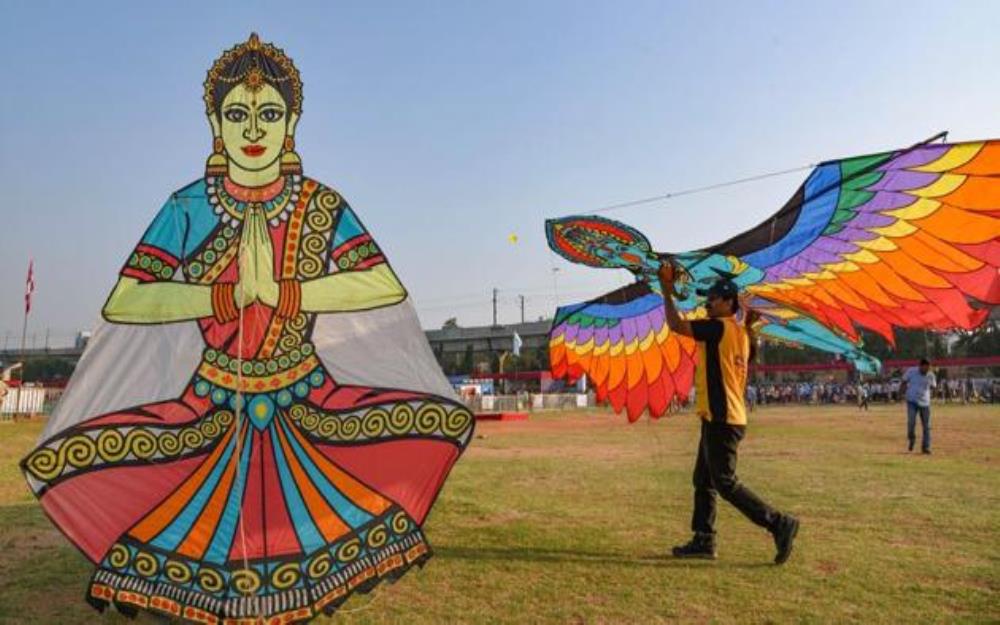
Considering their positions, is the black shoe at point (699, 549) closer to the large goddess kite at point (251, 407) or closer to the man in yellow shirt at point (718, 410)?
the man in yellow shirt at point (718, 410)

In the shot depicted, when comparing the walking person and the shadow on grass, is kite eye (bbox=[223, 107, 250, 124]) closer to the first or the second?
the shadow on grass

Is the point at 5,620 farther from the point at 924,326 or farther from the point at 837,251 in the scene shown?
the point at 924,326

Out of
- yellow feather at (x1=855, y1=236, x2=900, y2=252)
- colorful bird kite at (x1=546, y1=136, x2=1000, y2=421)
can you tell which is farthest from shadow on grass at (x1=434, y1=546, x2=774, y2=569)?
yellow feather at (x1=855, y1=236, x2=900, y2=252)

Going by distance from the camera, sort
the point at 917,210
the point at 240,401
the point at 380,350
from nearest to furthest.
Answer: the point at 240,401, the point at 380,350, the point at 917,210

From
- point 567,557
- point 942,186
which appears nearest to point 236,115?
point 567,557

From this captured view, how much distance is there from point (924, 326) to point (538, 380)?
179ft

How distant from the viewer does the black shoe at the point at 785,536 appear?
5180 millimetres

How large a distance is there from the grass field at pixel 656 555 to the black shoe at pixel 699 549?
123 millimetres

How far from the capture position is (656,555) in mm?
5559

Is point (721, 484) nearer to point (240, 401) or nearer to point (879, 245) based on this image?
point (879, 245)

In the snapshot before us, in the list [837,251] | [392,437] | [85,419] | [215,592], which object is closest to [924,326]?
[837,251]

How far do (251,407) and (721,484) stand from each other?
11.0 ft

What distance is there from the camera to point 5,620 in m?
4.16

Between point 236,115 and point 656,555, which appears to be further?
point 656,555
